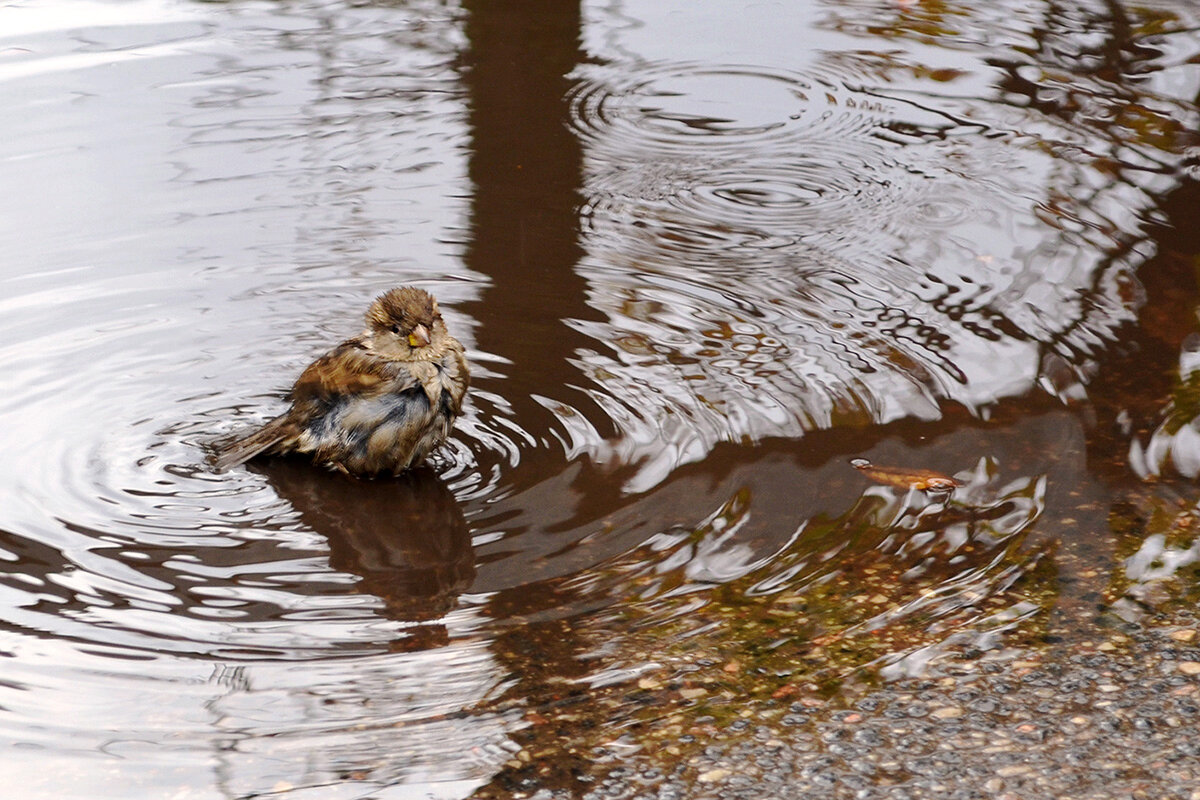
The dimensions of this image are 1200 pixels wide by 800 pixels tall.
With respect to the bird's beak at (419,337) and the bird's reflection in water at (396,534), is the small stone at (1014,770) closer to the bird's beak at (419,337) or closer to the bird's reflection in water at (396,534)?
the bird's reflection in water at (396,534)

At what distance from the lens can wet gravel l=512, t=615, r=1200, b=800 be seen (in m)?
3.92

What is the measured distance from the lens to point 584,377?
6.44 meters

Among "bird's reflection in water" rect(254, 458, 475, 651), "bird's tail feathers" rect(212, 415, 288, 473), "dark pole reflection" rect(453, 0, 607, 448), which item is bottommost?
"bird's reflection in water" rect(254, 458, 475, 651)

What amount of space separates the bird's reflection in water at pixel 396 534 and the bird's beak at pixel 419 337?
0.61 m

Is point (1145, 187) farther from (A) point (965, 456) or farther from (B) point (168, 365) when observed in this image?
(B) point (168, 365)

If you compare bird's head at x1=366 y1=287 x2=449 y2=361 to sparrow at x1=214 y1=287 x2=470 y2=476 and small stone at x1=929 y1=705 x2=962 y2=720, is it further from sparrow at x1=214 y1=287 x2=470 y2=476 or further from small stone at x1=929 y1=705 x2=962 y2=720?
small stone at x1=929 y1=705 x2=962 y2=720

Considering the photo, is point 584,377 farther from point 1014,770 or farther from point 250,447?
point 1014,770

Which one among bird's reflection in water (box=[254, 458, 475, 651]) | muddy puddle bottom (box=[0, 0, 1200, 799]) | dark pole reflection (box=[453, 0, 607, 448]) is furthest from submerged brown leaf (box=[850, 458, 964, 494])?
bird's reflection in water (box=[254, 458, 475, 651])

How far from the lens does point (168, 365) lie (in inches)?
259

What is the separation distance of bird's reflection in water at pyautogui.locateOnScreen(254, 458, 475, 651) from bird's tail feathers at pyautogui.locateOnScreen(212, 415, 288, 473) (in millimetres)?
94

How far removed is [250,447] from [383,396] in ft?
2.20

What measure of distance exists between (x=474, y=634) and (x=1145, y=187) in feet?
17.1

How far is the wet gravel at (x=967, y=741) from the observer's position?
3.92m

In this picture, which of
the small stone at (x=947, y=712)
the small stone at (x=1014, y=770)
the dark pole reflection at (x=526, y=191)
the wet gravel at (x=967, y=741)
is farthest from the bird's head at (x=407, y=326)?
the small stone at (x=1014, y=770)
